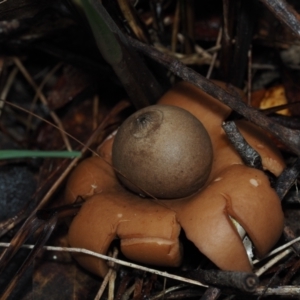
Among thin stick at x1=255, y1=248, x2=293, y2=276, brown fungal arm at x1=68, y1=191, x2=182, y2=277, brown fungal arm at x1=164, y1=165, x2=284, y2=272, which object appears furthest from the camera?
thin stick at x1=255, y1=248, x2=293, y2=276

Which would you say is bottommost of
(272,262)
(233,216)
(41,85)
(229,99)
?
(272,262)

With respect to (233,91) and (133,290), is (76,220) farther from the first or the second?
(233,91)

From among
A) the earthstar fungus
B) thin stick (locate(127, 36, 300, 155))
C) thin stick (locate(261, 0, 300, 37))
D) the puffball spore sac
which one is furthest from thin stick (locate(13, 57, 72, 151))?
thin stick (locate(261, 0, 300, 37))

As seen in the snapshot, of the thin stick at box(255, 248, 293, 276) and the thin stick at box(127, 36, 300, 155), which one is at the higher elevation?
the thin stick at box(127, 36, 300, 155)

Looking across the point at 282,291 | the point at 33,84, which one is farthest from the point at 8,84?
the point at 282,291

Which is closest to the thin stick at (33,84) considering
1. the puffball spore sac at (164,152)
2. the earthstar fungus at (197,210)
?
the earthstar fungus at (197,210)

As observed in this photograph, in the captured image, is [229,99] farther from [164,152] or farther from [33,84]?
[33,84]

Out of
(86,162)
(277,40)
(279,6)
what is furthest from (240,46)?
(86,162)

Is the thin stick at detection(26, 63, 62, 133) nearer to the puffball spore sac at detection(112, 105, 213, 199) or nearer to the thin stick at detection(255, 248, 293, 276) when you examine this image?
the puffball spore sac at detection(112, 105, 213, 199)

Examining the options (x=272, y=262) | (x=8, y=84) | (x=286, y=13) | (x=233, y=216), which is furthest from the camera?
(x=8, y=84)
